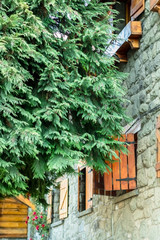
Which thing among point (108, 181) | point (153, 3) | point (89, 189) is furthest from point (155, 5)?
point (89, 189)

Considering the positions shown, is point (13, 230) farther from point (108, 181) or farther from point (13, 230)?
point (108, 181)

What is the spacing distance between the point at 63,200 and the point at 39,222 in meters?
1.67

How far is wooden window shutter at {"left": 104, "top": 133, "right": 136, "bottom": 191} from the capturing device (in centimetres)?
657

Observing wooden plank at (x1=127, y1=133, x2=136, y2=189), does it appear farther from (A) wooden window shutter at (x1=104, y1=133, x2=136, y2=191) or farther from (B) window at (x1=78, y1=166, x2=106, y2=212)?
(B) window at (x1=78, y1=166, x2=106, y2=212)

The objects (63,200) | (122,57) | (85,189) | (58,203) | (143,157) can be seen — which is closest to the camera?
(143,157)

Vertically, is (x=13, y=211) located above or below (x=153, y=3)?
below

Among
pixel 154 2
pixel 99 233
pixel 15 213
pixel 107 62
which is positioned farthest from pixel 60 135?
pixel 15 213

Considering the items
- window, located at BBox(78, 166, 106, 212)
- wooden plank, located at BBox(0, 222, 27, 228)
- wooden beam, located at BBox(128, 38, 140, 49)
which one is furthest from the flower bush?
wooden beam, located at BBox(128, 38, 140, 49)

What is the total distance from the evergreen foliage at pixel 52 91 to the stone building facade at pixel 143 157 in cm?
50

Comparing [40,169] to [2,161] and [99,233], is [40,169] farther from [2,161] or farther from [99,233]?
[99,233]

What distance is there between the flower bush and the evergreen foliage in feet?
16.9

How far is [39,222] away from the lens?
462 inches

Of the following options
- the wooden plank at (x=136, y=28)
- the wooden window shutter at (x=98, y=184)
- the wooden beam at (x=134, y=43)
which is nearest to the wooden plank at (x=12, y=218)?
the wooden window shutter at (x=98, y=184)

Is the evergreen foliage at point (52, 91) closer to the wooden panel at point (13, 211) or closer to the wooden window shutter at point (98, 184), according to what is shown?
the wooden window shutter at point (98, 184)
